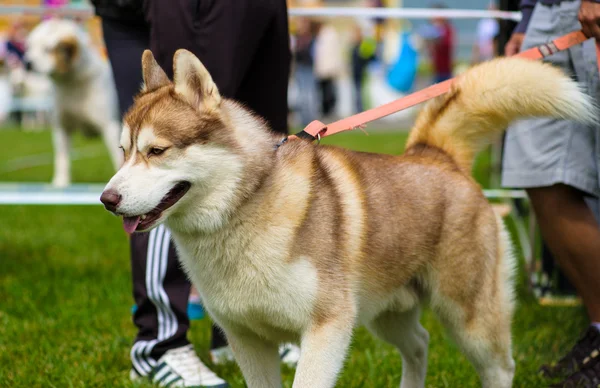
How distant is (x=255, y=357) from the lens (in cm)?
254

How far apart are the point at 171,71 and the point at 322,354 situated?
4.32 feet

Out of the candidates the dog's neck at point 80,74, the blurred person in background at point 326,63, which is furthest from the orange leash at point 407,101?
the blurred person in background at point 326,63

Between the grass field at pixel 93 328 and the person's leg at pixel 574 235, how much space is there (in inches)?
17.7

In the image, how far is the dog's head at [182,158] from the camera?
2205mm

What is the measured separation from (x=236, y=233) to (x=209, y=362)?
1.34 meters

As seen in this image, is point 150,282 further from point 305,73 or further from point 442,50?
point 305,73

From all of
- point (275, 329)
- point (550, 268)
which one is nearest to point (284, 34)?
point (275, 329)

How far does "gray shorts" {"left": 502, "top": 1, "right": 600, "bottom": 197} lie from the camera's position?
303 centimetres

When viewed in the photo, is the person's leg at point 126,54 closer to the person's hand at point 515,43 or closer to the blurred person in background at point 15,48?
the person's hand at point 515,43

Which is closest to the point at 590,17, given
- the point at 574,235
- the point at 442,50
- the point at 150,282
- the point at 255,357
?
the point at 574,235

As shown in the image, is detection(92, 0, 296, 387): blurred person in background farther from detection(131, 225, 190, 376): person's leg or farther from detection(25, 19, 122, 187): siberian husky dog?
detection(25, 19, 122, 187): siberian husky dog

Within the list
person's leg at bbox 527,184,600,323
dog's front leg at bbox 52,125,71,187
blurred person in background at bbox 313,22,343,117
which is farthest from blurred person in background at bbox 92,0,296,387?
blurred person in background at bbox 313,22,343,117

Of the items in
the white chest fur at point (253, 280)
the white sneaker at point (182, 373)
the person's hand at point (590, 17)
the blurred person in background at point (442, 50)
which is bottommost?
the blurred person in background at point (442, 50)

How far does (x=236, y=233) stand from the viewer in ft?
7.66
